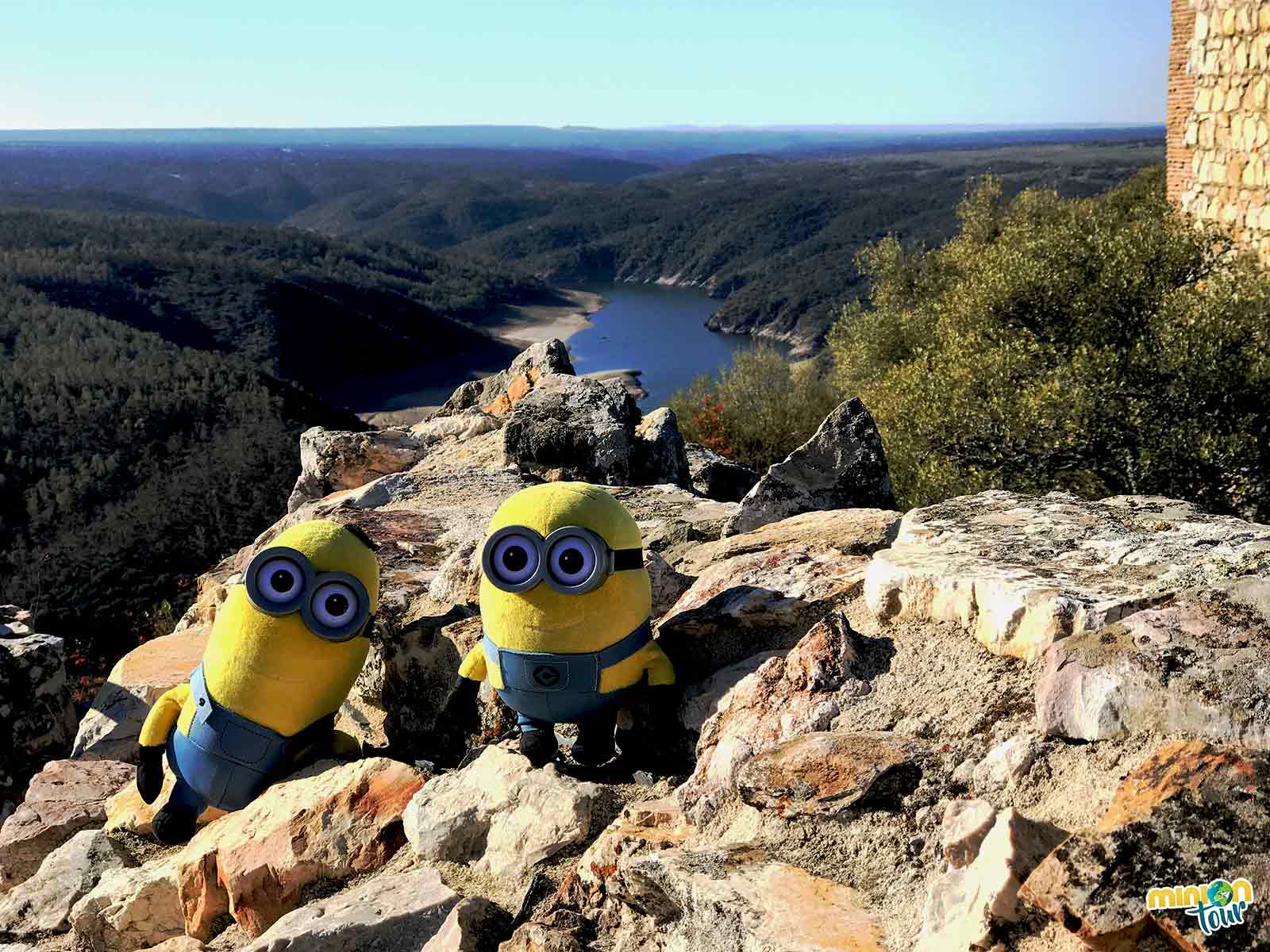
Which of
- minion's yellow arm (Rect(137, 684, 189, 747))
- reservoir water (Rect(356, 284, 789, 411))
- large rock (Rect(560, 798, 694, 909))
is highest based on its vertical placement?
large rock (Rect(560, 798, 694, 909))

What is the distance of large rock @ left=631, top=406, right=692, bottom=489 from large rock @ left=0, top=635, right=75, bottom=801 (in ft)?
16.2

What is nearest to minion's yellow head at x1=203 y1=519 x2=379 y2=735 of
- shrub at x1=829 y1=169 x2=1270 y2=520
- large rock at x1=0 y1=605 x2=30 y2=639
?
large rock at x1=0 y1=605 x2=30 y2=639

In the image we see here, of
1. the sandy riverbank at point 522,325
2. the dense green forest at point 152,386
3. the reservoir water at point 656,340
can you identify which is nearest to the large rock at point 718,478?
the dense green forest at point 152,386

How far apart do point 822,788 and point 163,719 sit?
142 inches

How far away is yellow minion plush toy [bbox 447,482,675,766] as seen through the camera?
167 inches

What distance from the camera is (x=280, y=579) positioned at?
4.75 m

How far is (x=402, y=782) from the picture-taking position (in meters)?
4.30

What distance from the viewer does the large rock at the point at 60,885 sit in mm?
4715

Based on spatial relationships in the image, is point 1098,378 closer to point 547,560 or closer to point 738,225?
point 547,560

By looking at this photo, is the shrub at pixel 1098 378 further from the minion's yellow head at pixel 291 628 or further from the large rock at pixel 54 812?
the large rock at pixel 54 812

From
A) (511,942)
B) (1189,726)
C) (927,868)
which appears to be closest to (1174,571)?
(1189,726)

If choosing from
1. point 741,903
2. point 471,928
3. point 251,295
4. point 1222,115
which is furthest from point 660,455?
point 251,295

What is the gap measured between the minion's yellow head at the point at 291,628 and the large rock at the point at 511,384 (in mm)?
6233

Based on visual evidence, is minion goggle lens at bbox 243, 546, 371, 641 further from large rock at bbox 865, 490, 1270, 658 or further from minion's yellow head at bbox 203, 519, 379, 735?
large rock at bbox 865, 490, 1270, 658
